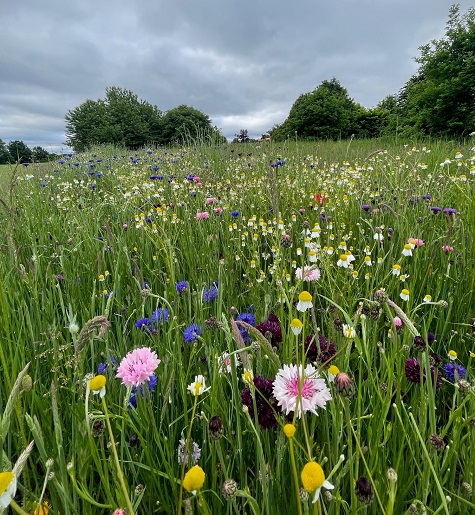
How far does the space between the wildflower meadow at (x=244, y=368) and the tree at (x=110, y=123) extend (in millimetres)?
23671

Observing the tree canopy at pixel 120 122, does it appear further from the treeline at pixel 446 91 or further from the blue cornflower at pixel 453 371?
the blue cornflower at pixel 453 371

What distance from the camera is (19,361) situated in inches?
41.2

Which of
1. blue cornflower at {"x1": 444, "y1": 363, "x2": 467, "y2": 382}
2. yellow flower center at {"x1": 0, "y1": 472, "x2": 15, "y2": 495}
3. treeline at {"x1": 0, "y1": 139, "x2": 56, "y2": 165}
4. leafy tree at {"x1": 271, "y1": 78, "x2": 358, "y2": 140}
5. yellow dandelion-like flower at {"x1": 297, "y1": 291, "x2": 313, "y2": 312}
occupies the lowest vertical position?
blue cornflower at {"x1": 444, "y1": 363, "x2": 467, "y2": 382}

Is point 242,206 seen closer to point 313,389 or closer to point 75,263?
point 75,263

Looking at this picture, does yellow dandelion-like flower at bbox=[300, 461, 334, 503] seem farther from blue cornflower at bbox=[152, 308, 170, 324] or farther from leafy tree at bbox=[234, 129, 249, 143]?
leafy tree at bbox=[234, 129, 249, 143]

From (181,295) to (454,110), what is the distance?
14132mm

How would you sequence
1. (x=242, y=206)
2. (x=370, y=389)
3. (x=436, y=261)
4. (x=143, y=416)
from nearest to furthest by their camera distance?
(x=143, y=416) < (x=370, y=389) < (x=436, y=261) < (x=242, y=206)

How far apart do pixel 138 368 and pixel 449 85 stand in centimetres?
1469

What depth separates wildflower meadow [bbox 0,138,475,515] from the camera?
0.59 meters

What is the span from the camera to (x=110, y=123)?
26578 mm

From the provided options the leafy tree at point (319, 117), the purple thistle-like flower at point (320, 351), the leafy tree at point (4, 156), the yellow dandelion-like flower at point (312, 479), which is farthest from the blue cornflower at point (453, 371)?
the leafy tree at point (319, 117)

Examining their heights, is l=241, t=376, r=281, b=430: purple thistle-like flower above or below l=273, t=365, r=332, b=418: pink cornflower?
below

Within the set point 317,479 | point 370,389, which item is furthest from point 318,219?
point 317,479

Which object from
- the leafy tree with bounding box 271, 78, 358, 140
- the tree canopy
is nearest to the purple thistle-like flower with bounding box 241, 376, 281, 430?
the leafy tree with bounding box 271, 78, 358, 140
